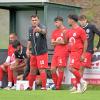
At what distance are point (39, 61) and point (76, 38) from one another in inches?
52.1

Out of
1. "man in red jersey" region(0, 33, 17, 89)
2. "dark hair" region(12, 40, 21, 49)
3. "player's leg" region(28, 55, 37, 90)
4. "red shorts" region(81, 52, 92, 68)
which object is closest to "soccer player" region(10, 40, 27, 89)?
"dark hair" region(12, 40, 21, 49)

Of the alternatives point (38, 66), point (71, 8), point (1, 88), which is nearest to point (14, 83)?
point (1, 88)

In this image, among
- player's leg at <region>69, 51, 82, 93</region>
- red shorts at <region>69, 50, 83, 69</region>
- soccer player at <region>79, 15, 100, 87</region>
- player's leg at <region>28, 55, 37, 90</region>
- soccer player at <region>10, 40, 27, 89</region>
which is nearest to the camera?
player's leg at <region>69, 51, 82, 93</region>

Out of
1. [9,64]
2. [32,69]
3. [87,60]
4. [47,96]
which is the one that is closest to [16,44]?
[9,64]

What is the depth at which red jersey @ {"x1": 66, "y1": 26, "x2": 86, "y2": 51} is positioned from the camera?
53.4 ft

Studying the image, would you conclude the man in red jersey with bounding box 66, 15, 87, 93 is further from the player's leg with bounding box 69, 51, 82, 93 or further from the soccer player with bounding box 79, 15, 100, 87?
the soccer player with bounding box 79, 15, 100, 87

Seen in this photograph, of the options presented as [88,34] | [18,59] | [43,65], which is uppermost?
[88,34]

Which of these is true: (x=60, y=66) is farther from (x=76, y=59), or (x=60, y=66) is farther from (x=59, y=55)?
(x=76, y=59)

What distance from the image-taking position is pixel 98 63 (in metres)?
18.1

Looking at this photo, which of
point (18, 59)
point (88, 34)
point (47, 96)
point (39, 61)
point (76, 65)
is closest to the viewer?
point (47, 96)

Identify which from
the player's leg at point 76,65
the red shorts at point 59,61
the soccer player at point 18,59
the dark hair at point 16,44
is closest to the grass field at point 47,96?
the player's leg at point 76,65

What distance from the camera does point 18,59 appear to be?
1862cm

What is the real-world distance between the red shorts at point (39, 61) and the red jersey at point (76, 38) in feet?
3.22

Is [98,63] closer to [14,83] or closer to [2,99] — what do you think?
[14,83]
